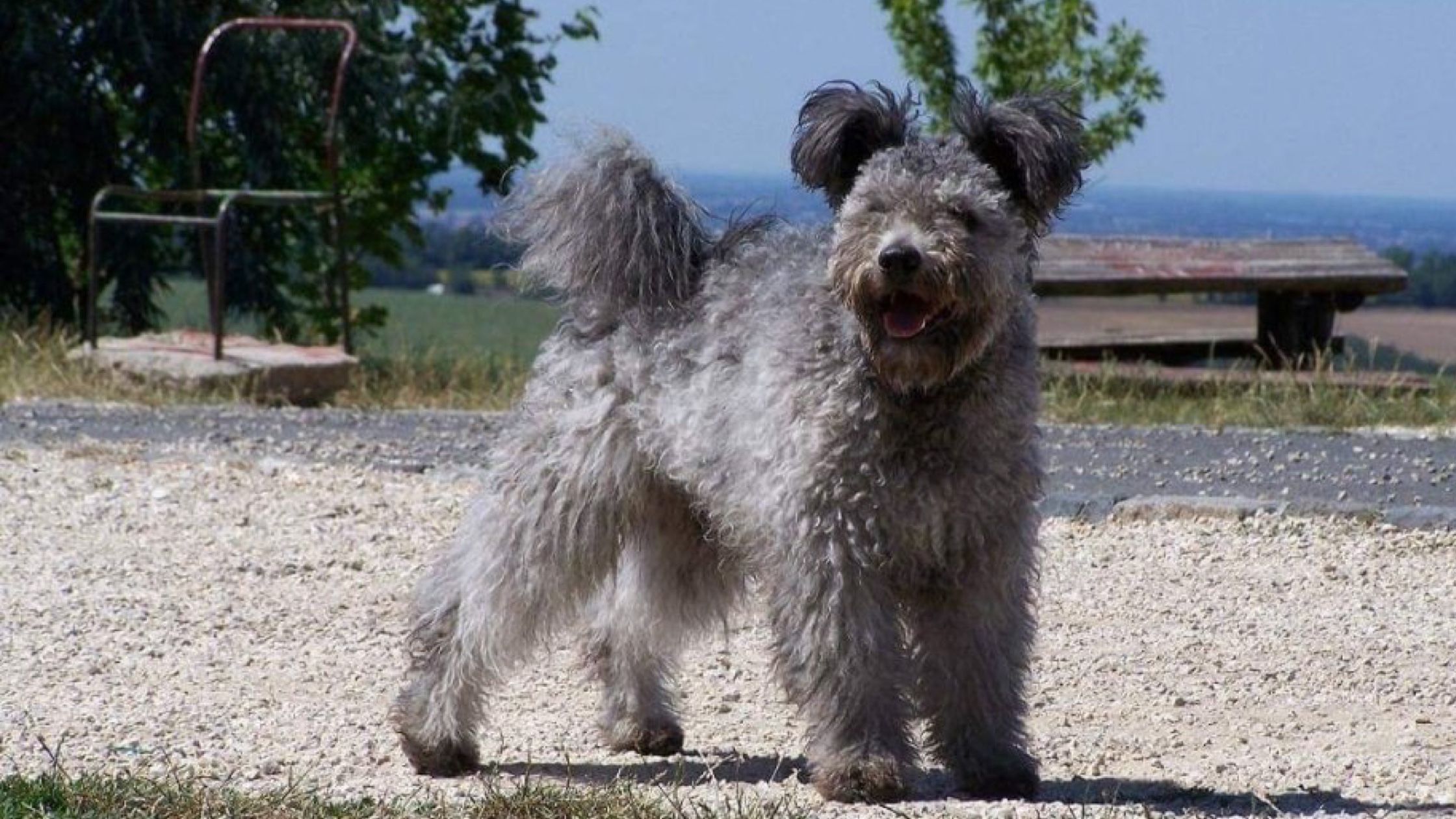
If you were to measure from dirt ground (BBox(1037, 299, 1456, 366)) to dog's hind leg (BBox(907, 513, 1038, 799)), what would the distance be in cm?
691

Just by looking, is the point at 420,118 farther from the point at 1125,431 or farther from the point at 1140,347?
Answer: the point at 1125,431

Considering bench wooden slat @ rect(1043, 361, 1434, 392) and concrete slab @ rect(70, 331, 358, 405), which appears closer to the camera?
bench wooden slat @ rect(1043, 361, 1434, 392)

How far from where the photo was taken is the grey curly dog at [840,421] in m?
4.64

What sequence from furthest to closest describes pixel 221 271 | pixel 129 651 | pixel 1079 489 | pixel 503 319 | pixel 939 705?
pixel 503 319, pixel 221 271, pixel 1079 489, pixel 129 651, pixel 939 705

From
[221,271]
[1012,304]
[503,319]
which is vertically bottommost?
[503,319]

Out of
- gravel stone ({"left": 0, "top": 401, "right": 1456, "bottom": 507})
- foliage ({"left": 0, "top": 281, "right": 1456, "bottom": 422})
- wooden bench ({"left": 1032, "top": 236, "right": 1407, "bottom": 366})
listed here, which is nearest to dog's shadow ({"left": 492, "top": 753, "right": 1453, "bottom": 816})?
gravel stone ({"left": 0, "top": 401, "right": 1456, "bottom": 507})

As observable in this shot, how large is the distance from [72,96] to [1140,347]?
293 inches

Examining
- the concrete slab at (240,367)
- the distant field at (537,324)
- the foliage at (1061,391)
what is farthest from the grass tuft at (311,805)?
Result: the concrete slab at (240,367)

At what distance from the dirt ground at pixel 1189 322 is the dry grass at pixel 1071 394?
0.73 metres

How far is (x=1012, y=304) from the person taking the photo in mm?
4727

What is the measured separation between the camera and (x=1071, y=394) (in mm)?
12234

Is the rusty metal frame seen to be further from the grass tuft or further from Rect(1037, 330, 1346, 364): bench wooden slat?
the grass tuft

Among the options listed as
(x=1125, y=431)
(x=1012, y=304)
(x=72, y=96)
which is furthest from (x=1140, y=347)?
(x=1012, y=304)

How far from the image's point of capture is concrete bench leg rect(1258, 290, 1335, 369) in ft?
46.7
